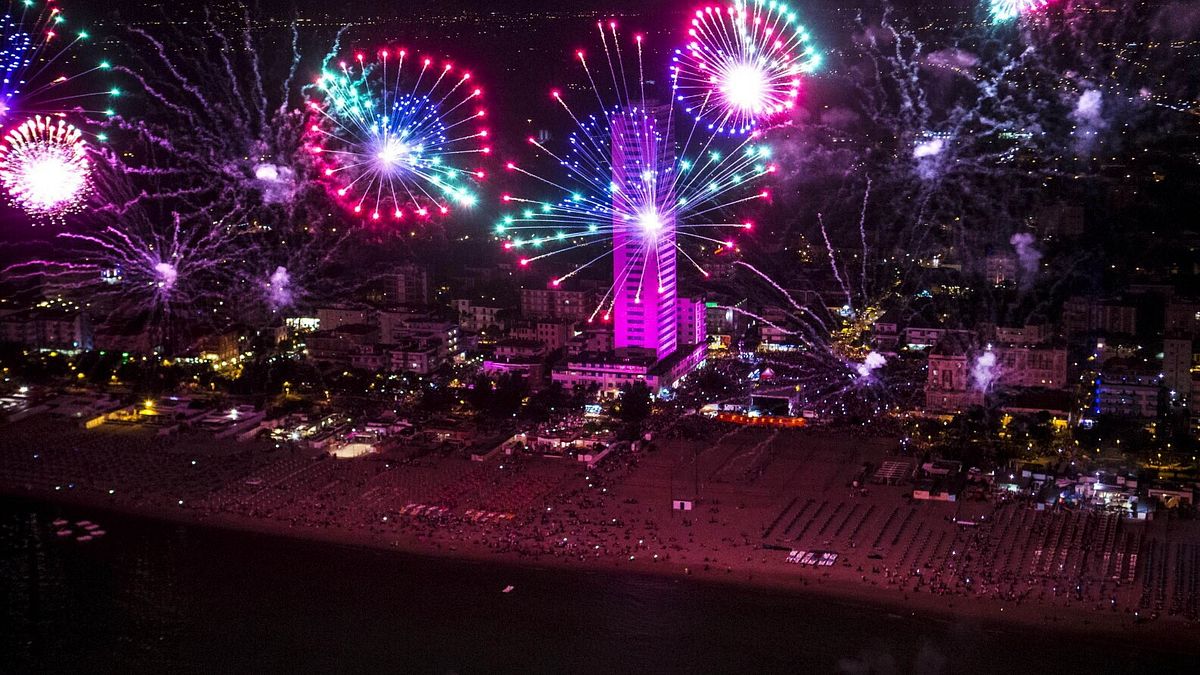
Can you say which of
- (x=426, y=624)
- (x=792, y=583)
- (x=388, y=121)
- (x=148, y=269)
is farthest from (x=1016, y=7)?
(x=148, y=269)

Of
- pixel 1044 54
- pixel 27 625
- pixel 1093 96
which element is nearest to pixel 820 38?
pixel 1044 54

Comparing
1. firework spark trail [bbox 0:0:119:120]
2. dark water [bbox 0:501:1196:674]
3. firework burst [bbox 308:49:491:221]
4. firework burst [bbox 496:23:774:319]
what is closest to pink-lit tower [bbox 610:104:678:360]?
firework burst [bbox 496:23:774:319]

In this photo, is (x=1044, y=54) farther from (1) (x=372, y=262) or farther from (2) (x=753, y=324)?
(1) (x=372, y=262)

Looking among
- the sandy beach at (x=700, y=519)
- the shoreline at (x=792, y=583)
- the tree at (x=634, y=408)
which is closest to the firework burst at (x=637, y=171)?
the tree at (x=634, y=408)

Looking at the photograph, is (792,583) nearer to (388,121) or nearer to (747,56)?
(747,56)

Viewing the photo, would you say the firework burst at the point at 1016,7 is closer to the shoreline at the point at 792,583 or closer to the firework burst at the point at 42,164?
the shoreline at the point at 792,583
